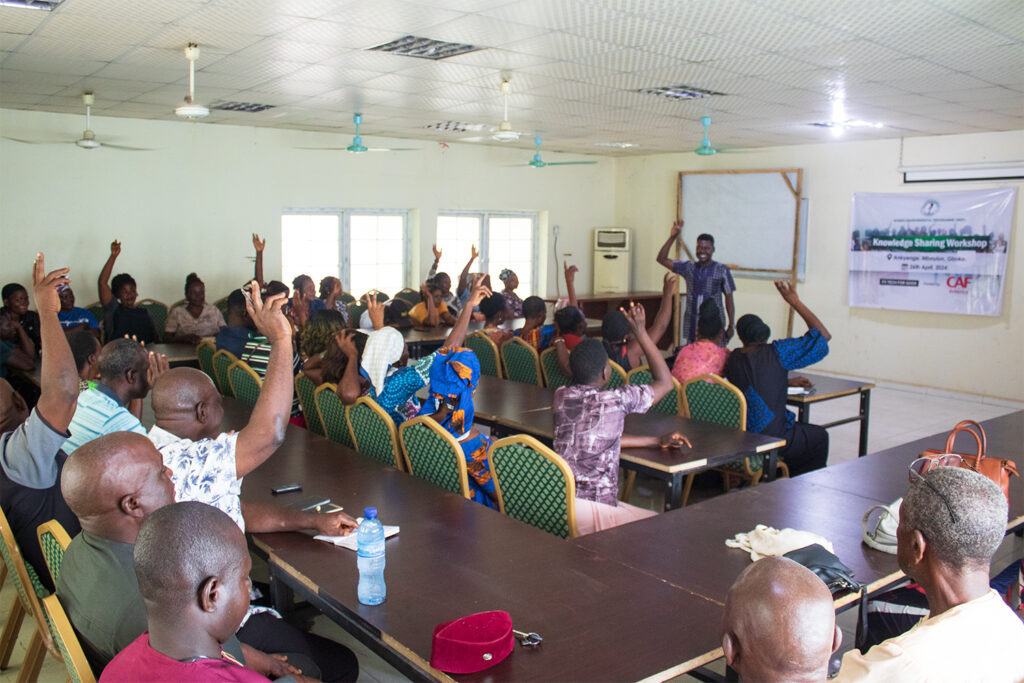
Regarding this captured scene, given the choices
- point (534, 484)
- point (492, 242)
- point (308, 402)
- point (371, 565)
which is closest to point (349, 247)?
point (492, 242)

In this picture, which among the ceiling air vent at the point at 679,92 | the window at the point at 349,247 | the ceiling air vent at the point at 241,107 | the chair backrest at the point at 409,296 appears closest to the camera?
the ceiling air vent at the point at 679,92

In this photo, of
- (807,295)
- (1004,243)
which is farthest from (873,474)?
(807,295)

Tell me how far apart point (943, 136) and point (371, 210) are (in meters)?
6.67

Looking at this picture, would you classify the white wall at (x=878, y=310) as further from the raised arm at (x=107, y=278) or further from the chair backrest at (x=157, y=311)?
the raised arm at (x=107, y=278)

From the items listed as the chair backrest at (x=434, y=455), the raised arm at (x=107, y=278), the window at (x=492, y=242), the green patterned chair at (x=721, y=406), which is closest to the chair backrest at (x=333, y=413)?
the chair backrest at (x=434, y=455)

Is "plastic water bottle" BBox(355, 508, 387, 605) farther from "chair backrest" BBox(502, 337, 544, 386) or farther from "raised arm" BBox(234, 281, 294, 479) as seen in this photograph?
"chair backrest" BBox(502, 337, 544, 386)

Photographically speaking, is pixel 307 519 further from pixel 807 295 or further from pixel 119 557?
pixel 807 295

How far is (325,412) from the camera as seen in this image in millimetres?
4152

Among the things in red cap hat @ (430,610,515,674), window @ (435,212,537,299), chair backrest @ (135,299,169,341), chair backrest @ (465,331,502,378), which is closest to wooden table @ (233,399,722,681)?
red cap hat @ (430,610,515,674)

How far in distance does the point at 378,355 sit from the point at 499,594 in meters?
2.22

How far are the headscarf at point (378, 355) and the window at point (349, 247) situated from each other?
19.2 ft

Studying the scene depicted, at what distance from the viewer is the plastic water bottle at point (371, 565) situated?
2.11 m

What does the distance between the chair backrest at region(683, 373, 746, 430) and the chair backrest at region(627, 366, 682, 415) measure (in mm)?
78

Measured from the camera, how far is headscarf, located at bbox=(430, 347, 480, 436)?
3.83 m
